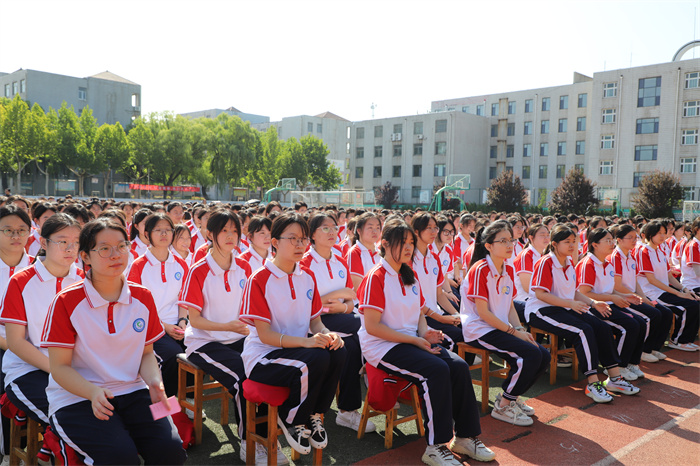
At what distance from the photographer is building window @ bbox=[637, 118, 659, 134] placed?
34469 mm

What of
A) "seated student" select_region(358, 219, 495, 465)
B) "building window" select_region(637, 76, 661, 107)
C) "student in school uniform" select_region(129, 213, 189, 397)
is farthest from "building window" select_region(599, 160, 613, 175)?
"student in school uniform" select_region(129, 213, 189, 397)

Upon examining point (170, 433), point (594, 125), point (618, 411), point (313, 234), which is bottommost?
point (618, 411)

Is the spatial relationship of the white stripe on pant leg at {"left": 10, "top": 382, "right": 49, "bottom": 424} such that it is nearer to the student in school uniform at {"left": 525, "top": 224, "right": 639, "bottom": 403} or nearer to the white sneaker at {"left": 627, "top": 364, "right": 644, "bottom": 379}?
the student in school uniform at {"left": 525, "top": 224, "right": 639, "bottom": 403}

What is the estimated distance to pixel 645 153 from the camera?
35.0 m

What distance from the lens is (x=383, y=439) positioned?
3799 mm

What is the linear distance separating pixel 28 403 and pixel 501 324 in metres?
3.33

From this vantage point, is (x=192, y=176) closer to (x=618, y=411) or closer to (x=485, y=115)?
(x=485, y=115)

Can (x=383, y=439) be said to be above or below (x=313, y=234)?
below

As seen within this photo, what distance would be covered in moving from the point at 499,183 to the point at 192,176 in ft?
75.7

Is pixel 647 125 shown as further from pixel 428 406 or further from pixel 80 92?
→ pixel 80 92

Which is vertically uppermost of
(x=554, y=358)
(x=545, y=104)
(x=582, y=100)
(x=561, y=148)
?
(x=545, y=104)

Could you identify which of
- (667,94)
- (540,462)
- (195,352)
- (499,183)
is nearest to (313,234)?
(195,352)

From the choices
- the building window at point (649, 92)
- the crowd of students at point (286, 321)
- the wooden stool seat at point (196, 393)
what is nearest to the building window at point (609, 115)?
the building window at point (649, 92)

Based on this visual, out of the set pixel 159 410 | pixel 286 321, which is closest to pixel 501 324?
pixel 286 321
